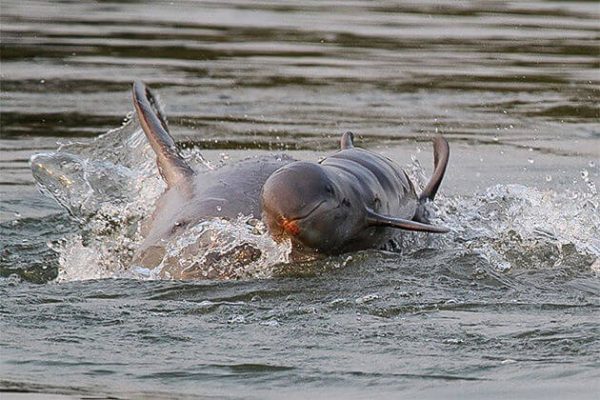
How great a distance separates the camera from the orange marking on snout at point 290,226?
6.31 metres

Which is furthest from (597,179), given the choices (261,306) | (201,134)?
(261,306)

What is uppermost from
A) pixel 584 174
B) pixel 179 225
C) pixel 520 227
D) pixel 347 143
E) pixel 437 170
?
pixel 347 143

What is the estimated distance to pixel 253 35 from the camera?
16.3 meters

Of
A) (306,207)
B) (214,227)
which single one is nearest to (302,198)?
(306,207)

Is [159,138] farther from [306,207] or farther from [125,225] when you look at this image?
[306,207]

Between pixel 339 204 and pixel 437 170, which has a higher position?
pixel 339 204

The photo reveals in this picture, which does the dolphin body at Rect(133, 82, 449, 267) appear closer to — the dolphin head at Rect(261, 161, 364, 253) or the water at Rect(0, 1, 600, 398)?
the dolphin head at Rect(261, 161, 364, 253)

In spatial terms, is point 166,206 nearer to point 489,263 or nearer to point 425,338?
point 489,263

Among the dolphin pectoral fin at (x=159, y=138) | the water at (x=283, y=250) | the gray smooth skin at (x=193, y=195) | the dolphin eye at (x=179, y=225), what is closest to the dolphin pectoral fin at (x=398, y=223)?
the water at (x=283, y=250)

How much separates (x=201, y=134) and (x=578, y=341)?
604 centimetres

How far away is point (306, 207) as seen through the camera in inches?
248

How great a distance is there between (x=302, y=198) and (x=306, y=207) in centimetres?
4

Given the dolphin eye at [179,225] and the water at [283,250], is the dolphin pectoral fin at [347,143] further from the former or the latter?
the dolphin eye at [179,225]

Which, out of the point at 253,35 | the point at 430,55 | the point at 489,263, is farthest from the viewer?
the point at 253,35
